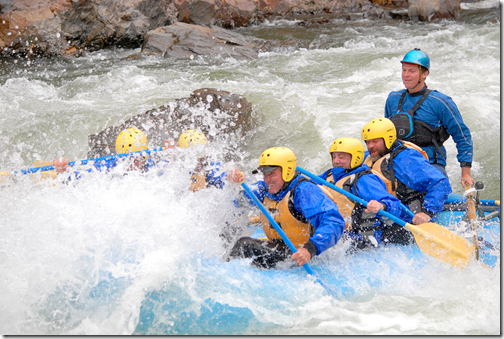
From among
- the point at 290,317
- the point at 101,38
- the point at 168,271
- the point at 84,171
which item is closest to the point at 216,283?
the point at 168,271

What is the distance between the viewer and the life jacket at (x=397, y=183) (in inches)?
163

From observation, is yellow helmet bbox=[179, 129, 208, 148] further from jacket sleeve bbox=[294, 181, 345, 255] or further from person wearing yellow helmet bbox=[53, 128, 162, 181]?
jacket sleeve bbox=[294, 181, 345, 255]

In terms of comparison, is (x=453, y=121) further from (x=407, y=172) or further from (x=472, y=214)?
(x=472, y=214)

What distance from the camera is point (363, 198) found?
3.91 meters

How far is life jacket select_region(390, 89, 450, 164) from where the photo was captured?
4438 mm

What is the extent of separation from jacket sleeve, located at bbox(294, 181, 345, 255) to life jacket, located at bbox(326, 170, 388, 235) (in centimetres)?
64

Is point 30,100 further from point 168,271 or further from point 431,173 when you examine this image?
point 431,173

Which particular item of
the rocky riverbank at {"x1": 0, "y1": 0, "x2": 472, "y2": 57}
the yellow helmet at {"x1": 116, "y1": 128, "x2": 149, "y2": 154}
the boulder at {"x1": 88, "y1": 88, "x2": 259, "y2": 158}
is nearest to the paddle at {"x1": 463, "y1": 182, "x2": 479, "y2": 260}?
the yellow helmet at {"x1": 116, "y1": 128, "x2": 149, "y2": 154}

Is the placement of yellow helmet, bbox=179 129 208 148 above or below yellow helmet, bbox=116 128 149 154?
above

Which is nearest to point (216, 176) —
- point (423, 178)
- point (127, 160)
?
point (127, 160)

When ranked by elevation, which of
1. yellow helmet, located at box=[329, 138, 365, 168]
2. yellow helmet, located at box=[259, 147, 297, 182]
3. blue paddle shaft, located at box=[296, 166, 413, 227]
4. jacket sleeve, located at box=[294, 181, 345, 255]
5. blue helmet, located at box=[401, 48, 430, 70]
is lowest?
blue paddle shaft, located at box=[296, 166, 413, 227]

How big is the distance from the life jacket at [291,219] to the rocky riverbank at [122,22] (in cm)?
916

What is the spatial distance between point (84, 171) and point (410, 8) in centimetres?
1657

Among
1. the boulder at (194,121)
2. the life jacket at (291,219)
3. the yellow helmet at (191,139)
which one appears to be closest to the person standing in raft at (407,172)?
the life jacket at (291,219)
